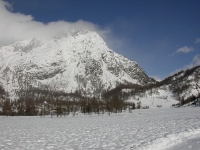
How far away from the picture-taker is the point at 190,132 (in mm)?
21828

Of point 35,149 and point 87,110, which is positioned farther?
point 87,110

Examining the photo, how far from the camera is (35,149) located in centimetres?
1739

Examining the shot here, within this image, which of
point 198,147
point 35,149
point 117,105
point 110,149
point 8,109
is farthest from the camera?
point 8,109

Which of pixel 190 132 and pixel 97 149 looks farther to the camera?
pixel 190 132

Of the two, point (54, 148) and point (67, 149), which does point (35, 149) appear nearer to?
point (54, 148)

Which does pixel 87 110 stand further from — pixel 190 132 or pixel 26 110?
pixel 190 132

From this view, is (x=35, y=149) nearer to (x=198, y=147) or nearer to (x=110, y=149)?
(x=110, y=149)

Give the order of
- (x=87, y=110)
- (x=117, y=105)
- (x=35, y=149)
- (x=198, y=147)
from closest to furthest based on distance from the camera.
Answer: (x=198, y=147), (x=35, y=149), (x=117, y=105), (x=87, y=110)

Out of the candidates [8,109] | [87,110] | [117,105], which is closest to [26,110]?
[8,109]

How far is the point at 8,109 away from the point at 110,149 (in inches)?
6589

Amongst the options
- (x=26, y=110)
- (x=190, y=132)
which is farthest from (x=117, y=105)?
(x=190, y=132)

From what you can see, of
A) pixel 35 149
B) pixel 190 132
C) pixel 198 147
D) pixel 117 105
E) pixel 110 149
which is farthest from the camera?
pixel 117 105

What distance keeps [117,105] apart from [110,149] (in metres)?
127

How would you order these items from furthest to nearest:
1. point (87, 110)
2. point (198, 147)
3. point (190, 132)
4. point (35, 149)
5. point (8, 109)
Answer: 1. point (8, 109)
2. point (87, 110)
3. point (190, 132)
4. point (35, 149)
5. point (198, 147)
